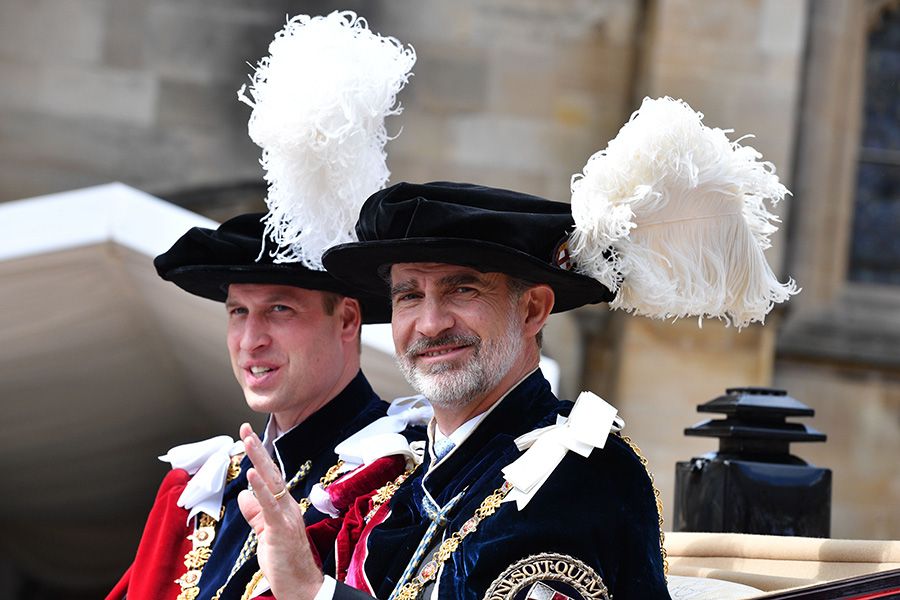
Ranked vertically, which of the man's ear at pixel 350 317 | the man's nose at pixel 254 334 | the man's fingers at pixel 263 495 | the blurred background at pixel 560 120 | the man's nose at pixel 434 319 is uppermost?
the blurred background at pixel 560 120

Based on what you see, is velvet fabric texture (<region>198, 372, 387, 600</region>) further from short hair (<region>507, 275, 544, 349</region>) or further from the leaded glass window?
the leaded glass window

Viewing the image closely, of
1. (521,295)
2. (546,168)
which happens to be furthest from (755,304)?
(546,168)

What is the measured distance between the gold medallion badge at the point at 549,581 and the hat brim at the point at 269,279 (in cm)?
103

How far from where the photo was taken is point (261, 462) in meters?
2.51

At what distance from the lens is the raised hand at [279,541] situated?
2.47 m

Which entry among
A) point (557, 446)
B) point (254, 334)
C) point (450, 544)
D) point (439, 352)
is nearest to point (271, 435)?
point (254, 334)

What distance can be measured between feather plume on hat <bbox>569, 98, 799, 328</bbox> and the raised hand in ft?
2.38

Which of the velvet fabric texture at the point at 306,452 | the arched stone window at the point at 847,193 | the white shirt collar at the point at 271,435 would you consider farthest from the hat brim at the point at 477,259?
the arched stone window at the point at 847,193

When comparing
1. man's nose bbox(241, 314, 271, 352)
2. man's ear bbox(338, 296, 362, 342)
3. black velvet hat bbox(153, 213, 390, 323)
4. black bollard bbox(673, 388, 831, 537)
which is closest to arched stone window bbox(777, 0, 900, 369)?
black bollard bbox(673, 388, 831, 537)

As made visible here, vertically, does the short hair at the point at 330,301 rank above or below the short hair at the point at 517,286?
above

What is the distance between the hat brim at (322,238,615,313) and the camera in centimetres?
257

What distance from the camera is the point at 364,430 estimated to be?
3238mm

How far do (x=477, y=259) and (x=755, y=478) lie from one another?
49.5 inches

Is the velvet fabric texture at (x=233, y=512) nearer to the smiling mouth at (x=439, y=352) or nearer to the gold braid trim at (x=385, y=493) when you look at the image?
the gold braid trim at (x=385, y=493)
